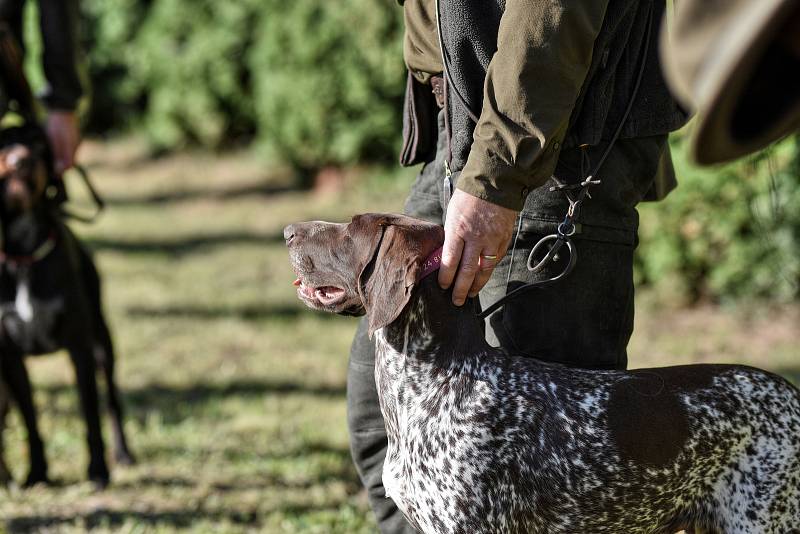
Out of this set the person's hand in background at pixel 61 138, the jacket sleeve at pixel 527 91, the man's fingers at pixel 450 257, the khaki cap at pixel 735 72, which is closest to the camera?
the khaki cap at pixel 735 72

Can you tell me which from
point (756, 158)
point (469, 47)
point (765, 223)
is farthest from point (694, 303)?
point (469, 47)

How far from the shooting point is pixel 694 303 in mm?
6918

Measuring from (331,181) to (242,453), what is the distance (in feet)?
20.1

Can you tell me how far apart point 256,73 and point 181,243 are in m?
2.55

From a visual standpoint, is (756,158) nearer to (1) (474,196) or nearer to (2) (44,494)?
(1) (474,196)

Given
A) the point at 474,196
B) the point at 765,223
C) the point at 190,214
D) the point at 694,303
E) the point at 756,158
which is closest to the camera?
the point at 474,196

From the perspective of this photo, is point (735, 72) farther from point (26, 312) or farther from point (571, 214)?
point (26, 312)

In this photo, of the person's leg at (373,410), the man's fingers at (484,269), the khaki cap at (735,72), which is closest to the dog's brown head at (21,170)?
the person's leg at (373,410)

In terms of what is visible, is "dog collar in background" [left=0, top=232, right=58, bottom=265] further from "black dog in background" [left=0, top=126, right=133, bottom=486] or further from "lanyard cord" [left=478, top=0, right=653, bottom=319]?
"lanyard cord" [left=478, top=0, right=653, bottom=319]

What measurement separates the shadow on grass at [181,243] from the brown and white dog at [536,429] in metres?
6.88

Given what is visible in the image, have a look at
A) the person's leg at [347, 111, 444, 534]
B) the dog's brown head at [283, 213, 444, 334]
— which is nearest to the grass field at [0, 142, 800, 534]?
the person's leg at [347, 111, 444, 534]

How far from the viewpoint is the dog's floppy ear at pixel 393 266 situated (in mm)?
2350

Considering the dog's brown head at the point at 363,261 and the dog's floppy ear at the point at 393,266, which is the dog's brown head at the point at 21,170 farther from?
the dog's floppy ear at the point at 393,266

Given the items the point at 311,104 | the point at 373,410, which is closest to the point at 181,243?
the point at 311,104
